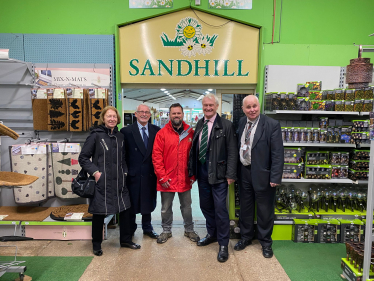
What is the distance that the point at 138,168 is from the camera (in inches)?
113

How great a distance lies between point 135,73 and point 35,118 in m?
1.51

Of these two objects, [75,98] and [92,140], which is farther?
[75,98]

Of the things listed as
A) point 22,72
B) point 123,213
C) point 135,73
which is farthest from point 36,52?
point 123,213

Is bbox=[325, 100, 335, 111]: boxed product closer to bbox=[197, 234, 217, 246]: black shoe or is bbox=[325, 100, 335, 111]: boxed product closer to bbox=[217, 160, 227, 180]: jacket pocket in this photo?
bbox=[217, 160, 227, 180]: jacket pocket

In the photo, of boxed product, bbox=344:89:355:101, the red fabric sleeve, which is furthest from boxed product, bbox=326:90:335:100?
the red fabric sleeve

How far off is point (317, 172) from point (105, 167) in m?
2.62

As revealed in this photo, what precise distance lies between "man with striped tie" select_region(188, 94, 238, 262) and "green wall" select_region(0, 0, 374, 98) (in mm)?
1098

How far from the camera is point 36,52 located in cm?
335

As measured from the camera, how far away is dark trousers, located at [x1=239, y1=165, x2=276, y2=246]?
8.83 feet

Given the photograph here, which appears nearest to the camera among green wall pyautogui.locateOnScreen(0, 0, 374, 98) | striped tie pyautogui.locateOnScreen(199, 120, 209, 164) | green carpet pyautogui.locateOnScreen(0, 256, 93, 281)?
green carpet pyautogui.locateOnScreen(0, 256, 93, 281)

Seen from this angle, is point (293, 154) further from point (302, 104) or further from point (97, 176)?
point (97, 176)

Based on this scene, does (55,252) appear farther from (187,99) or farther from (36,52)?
(187,99)

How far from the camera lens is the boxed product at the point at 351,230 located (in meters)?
Answer: 2.98

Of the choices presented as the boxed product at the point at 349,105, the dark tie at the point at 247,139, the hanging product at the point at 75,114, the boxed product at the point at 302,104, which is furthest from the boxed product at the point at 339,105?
the hanging product at the point at 75,114
